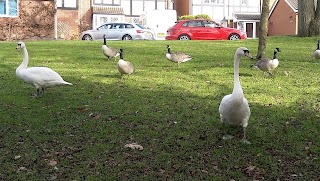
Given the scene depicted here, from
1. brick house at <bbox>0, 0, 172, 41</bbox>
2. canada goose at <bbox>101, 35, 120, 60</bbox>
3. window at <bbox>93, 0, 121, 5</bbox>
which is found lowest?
canada goose at <bbox>101, 35, 120, 60</bbox>

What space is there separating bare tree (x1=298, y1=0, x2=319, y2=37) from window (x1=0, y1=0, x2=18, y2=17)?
26541 mm

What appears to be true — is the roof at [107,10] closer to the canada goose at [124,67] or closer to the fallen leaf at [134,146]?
the canada goose at [124,67]

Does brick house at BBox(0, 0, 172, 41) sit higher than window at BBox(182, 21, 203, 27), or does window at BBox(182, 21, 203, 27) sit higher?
brick house at BBox(0, 0, 172, 41)

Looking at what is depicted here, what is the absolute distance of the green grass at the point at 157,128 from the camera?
6.14 m

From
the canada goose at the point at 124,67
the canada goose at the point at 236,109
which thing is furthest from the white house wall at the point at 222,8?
the canada goose at the point at 236,109

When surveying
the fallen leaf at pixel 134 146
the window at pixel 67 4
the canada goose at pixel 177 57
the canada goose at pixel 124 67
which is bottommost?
the fallen leaf at pixel 134 146

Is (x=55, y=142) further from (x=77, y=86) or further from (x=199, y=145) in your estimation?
(x=77, y=86)

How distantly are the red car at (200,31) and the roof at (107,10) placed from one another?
20.1 m

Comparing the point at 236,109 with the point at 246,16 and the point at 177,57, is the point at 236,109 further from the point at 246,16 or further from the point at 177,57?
the point at 246,16

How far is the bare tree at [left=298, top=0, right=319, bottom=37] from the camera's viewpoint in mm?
24531

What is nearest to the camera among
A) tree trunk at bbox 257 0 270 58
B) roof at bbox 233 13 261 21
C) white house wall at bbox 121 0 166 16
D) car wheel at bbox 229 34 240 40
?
tree trunk at bbox 257 0 270 58

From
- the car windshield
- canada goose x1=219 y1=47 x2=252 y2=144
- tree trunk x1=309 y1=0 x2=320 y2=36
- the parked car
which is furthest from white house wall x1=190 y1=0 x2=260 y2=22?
canada goose x1=219 y1=47 x2=252 y2=144

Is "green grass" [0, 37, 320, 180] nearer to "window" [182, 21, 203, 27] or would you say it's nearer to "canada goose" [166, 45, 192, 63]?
"canada goose" [166, 45, 192, 63]

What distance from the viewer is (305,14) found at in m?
24.6
